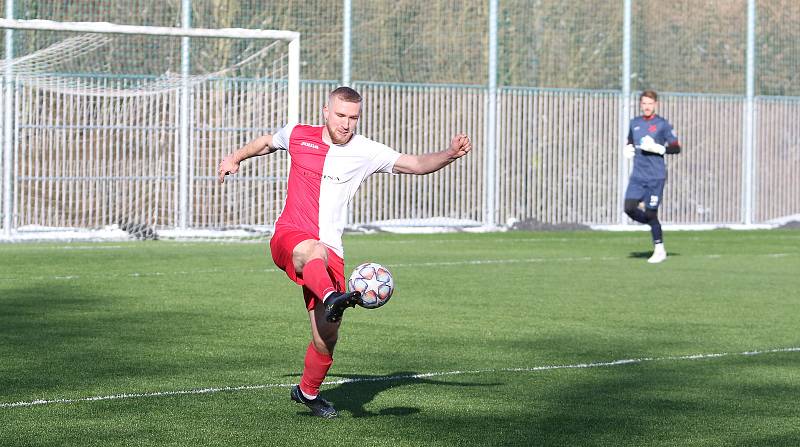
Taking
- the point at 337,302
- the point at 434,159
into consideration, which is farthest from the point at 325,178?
the point at 337,302

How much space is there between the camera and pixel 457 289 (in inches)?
583

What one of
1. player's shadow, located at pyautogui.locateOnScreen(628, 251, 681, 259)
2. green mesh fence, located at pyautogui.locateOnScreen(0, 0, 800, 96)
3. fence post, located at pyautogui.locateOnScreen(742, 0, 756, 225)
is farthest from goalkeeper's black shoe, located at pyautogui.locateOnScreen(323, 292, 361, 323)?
fence post, located at pyautogui.locateOnScreen(742, 0, 756, 225)

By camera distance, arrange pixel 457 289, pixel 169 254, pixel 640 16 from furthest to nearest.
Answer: pixel 640 16 → pixel 169 254 → pixel 457 289

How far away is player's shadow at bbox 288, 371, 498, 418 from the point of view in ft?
25.0

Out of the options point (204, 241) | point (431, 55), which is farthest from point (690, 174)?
point (204, 241)

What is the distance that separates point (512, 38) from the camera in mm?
28750

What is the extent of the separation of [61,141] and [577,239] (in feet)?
28.7

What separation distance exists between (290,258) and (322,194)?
43 cm

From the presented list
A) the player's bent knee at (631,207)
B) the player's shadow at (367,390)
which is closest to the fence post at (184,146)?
the player's bent knee at (631,207)

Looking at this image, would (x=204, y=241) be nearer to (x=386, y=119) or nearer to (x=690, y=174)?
(x=386, y=119)

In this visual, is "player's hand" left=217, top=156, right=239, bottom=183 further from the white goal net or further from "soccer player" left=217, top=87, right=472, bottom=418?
the white goal net

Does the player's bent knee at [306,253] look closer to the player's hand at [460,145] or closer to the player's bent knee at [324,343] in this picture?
the player's bent knee at [324,343]

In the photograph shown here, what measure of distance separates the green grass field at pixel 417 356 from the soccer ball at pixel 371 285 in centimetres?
64

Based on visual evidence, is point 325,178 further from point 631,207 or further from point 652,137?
point 631,207
